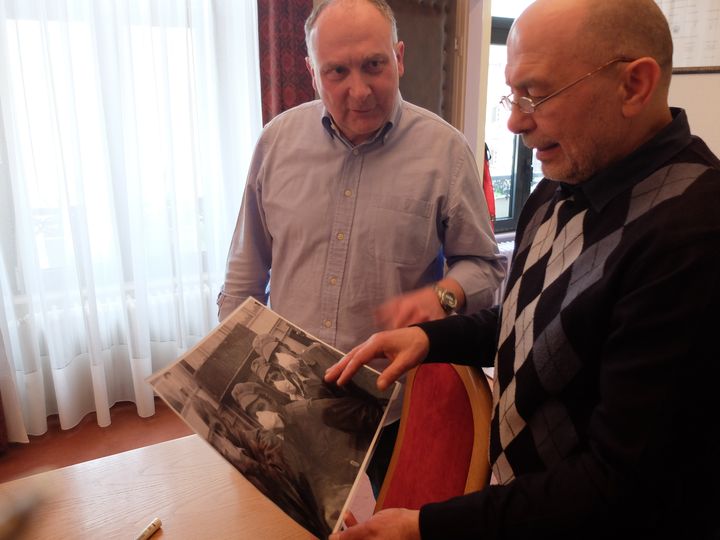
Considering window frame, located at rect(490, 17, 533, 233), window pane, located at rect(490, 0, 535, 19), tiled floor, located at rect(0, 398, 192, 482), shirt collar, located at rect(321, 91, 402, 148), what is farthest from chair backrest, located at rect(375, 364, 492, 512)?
window pane, located at rect(490, 0, 535, 19)

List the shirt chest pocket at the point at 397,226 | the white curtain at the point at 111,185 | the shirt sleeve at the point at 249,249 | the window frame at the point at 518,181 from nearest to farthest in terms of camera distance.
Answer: the shirt chest pocket at the point at 397,226 → the shirt sleeve at the point at 249,249 → the white curtain at the point at 111,185 → the window frame at the point at 518,181

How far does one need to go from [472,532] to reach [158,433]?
2.39 meters

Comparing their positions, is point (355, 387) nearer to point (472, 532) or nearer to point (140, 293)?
point (472, 532)

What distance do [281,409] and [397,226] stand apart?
0.64 meters

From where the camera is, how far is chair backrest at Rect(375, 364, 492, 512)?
0.86 m

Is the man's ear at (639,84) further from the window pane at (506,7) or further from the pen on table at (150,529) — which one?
the window pane at (506,7)

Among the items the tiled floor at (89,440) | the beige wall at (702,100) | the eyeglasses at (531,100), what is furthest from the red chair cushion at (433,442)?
the beige wall at (702,100)

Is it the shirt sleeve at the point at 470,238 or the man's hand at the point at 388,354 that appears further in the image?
the shirt sleeve at the point at 470,238

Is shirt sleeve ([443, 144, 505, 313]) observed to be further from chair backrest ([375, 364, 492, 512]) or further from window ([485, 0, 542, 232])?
window ([485, 0, 542, 232])

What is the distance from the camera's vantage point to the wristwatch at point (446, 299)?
1.23m

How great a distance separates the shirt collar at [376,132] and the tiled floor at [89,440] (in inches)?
75.6

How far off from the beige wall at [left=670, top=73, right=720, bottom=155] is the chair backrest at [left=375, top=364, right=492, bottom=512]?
2.32m

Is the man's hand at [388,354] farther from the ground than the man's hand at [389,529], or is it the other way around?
the man's hand at [388,354]

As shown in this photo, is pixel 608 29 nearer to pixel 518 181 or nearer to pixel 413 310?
pixel 413 310
